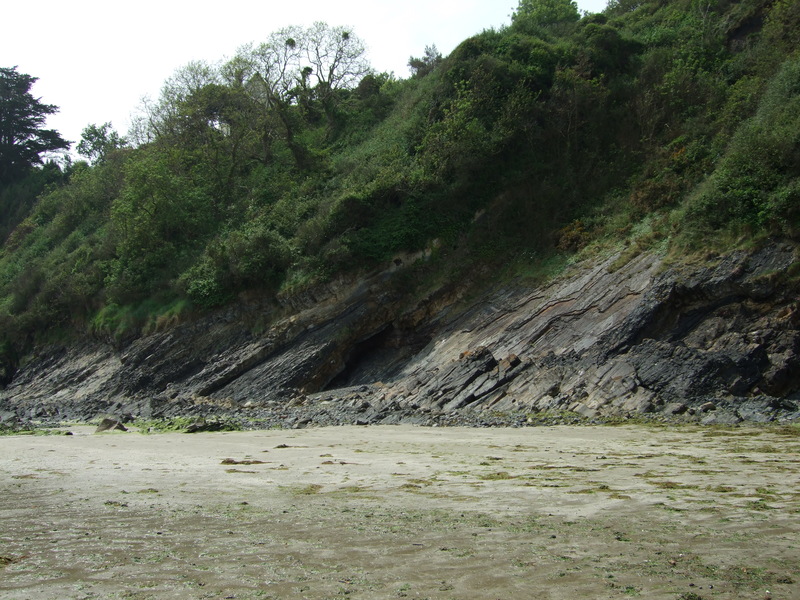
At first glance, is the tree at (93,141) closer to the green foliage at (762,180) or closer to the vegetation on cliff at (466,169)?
Result: the vegetation on cliff at (466,169)

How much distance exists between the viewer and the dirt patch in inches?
171

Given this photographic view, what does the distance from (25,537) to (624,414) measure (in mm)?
13514

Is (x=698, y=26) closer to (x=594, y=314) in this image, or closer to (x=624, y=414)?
(x=594, y=314)

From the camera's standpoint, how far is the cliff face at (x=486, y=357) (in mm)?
16500

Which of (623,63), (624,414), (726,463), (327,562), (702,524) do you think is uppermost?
(623,63)

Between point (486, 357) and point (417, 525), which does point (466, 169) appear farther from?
point (417, 525)

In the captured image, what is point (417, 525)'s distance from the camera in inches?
234

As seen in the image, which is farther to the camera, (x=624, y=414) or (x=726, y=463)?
(x=624, y=414)

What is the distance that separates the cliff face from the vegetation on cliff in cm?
177

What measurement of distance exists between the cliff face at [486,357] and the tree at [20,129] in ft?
122

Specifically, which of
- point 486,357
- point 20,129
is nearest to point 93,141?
point 20,129

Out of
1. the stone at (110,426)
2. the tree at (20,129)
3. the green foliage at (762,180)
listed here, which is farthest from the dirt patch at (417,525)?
the tree at (20,129)

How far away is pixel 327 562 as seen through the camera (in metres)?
4.86

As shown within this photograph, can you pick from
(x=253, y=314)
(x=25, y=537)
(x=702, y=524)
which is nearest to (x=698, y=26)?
(x=253, y=314)
